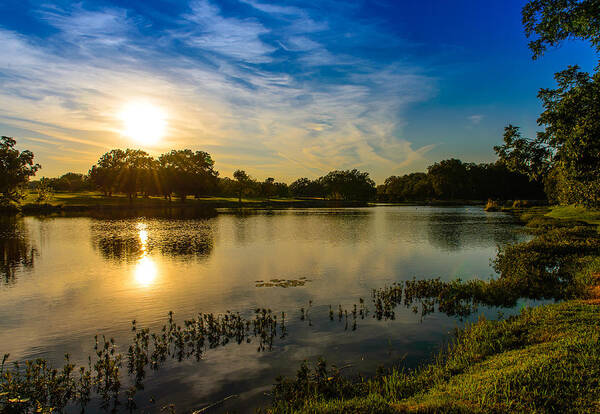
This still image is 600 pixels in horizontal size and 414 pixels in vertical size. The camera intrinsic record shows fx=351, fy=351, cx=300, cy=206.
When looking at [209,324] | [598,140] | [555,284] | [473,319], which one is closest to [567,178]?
[598,140]

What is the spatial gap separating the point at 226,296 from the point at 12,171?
8278cm

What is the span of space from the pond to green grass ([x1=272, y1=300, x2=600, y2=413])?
70.3 inches

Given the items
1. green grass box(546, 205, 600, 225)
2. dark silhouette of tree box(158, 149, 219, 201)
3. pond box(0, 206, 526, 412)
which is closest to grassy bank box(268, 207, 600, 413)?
pond box(0, 206, 526, 412)

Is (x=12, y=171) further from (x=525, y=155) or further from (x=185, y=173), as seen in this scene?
(x=525, y=155)

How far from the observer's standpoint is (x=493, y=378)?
28.0 feet

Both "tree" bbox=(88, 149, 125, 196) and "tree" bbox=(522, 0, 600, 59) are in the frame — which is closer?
"tree" bbox=(522, 0, 600, 59)

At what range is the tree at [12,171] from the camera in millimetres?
76812

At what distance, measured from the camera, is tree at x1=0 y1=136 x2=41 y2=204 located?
76812mm

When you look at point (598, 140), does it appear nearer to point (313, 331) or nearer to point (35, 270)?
point (313, 331)

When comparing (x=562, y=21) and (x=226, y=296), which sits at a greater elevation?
(x=562, y=21)

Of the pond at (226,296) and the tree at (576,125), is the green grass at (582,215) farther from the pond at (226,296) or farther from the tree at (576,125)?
the tree at (576,125)

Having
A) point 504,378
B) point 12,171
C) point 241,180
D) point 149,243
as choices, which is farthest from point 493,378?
point 241,180

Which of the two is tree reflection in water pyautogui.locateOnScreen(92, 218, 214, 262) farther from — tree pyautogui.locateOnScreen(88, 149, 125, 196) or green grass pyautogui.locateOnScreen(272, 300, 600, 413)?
tree pyautogui.locateOnScreen(88, 149, 125, 196)

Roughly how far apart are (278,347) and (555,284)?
17.2 meters
